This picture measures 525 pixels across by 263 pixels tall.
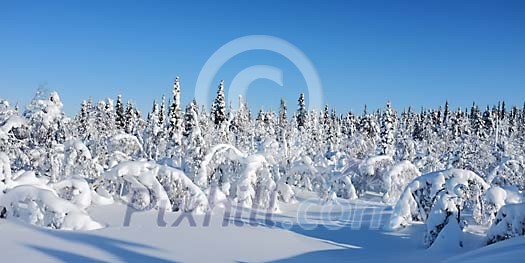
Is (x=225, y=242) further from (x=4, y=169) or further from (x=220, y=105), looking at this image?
(x=220, y=105)

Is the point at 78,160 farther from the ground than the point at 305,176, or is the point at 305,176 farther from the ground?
the point at 305,176

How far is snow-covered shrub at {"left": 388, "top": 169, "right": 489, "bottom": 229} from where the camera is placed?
1305cm

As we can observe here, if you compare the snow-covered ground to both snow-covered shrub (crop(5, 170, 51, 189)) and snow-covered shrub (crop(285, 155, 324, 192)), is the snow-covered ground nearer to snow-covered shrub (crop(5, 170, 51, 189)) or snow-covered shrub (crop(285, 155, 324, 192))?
snow-covered shrub (crop(5, 170, 51, 189))

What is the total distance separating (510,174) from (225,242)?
14.1 m

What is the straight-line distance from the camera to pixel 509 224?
1022 centimetres

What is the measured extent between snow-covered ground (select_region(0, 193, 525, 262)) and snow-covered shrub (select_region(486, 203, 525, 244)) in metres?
0.60

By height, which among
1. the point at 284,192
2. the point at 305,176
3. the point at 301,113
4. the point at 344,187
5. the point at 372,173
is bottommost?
the point at 284,192

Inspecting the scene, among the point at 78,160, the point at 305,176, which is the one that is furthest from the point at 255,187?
the point at 78,160

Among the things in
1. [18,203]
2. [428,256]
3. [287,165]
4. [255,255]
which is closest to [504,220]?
[428,256]

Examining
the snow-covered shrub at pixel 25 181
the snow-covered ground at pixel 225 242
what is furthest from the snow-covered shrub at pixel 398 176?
the snow-covered shrub at pixel 25 181

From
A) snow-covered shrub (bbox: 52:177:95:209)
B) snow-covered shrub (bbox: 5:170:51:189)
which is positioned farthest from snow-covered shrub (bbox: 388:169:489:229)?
snow-covered shrub (bbox: 5:170:51:189)

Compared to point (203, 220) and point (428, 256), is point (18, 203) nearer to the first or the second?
point (203, 220)

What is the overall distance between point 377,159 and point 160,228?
15.5 m

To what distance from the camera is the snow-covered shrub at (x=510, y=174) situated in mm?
18564
